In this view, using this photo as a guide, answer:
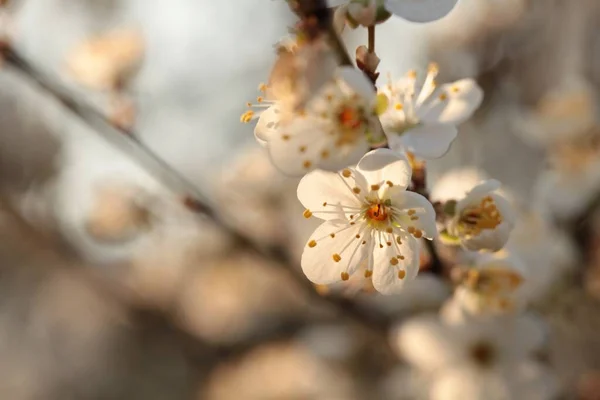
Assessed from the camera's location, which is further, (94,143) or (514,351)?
(94,143)

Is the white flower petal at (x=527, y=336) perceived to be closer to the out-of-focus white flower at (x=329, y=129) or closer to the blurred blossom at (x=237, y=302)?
the out-of-focus white flower at (x=329, y=129)

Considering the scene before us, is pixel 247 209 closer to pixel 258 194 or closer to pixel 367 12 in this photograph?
pixel 258 194

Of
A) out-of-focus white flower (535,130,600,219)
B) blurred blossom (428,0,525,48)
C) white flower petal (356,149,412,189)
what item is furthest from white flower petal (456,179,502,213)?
blurred blossom (428,0,525,48)

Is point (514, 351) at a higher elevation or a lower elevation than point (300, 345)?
lower

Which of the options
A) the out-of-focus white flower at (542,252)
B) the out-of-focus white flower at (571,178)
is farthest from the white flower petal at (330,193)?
the out-of-focus white flower at (571,178)

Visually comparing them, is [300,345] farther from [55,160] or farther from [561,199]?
[55,160]

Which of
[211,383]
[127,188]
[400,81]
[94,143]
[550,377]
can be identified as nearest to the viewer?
[400,81]

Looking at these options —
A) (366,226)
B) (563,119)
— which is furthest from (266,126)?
(563,119)

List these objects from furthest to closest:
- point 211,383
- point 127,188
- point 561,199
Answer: point 211,383
point 127,188
point 561,199

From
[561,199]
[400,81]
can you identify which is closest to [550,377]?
[561,199]
